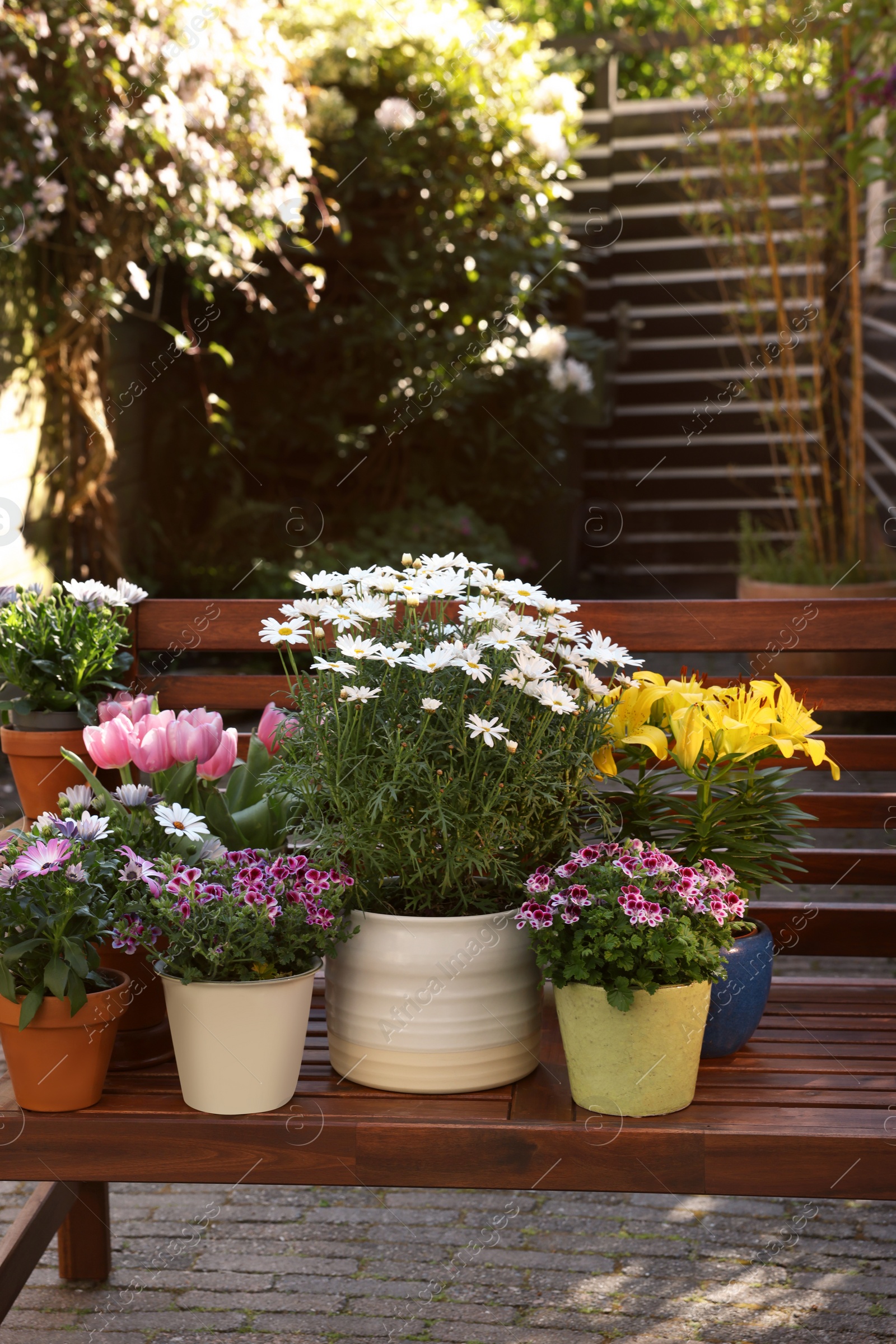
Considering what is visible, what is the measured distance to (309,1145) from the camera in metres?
1.30

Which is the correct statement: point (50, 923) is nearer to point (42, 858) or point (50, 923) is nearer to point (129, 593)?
point (42, 858)

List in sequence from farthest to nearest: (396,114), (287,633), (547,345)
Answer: (547,345)
(396,114)
(287,633)

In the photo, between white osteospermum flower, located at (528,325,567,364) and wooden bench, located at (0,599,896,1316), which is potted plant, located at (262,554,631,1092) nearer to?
wooden bench, located at (0,599,896,1316)

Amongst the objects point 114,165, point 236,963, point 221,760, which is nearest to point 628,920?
point 236,963

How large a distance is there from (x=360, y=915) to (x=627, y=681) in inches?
17.3

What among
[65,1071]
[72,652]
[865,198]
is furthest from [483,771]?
[865,198]

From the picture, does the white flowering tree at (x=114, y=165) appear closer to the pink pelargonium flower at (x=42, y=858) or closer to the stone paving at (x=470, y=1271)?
the stone paving at (x=470, y=1271)

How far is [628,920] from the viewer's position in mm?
1315

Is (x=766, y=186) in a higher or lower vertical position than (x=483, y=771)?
higher

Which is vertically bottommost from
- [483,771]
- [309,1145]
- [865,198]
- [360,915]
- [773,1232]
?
[773,1232]

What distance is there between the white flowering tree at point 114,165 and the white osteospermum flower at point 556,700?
112 inches

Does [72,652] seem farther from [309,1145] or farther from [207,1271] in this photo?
[207,1271]

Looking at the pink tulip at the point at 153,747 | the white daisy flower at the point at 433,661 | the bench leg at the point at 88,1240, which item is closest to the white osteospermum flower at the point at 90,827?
the pink tulip at the point at 153,747

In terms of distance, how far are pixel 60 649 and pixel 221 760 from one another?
458mm
